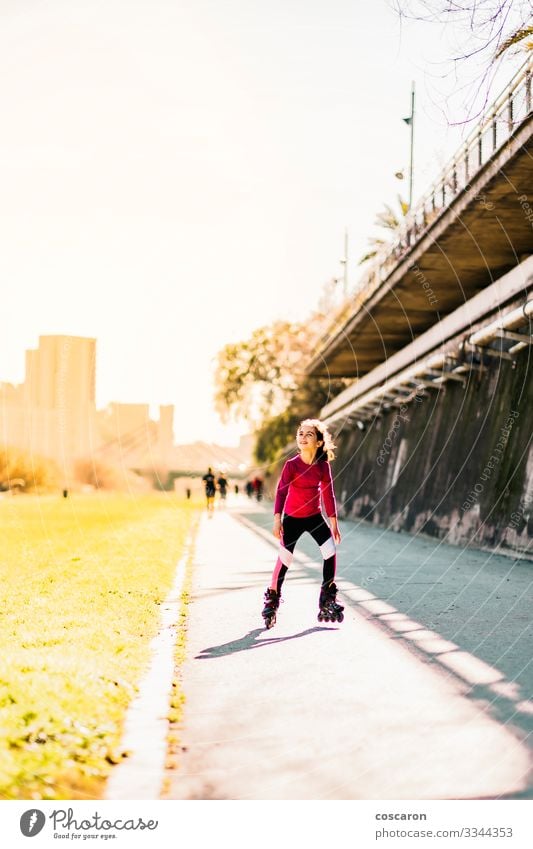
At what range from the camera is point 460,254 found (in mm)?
23828

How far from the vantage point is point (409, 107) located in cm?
843

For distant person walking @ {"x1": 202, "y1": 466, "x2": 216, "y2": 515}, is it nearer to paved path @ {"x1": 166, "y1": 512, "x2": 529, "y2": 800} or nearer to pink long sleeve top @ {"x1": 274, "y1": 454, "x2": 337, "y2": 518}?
pink long sleeve top @ {"x1": 274, "y1": 454, "x2": 337, "y2": 518}

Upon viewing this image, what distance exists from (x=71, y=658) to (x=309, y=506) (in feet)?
8.03

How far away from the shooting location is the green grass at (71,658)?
4195 millimetres

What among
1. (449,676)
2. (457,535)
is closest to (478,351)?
(457,535)

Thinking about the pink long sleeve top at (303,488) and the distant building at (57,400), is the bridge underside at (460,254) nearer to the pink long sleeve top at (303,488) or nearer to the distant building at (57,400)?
the distant building at (57,400)

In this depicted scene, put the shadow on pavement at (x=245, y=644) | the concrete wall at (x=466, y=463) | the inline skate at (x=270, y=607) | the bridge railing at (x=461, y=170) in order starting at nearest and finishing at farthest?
the shadow on pavement at (x=245, y=644)
the inline skate at (x=270, y=607)
the bridge railing at (x=461, y=170)
the concrete wall at (x=466, y=463)

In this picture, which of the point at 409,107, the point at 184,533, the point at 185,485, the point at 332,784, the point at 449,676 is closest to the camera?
the point at 332,784

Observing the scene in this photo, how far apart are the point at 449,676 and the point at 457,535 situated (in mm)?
14598

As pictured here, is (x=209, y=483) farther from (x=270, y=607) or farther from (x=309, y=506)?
(x=309, y=506)

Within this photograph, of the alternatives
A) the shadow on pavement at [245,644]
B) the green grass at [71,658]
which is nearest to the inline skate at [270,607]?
the shadow on pavement at [245,644]

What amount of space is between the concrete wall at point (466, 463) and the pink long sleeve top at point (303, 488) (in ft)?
28.6

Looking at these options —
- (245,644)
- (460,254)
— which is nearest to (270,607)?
(245,644)
